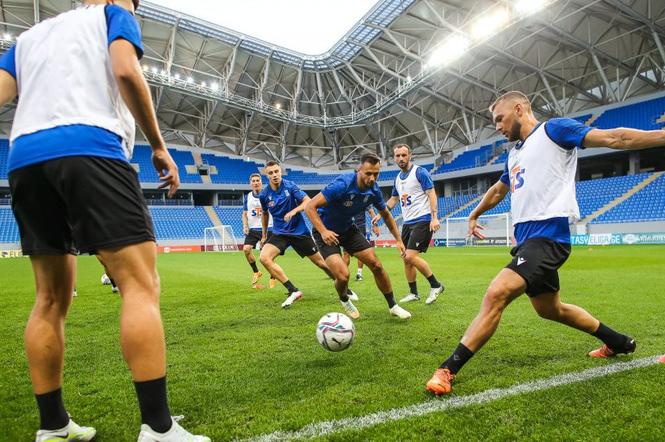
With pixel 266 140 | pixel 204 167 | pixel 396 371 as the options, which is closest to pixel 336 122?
pixel 266 140

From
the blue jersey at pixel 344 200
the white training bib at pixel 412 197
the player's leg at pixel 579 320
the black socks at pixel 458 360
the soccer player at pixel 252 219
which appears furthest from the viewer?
the soccer player at pixel 252 219

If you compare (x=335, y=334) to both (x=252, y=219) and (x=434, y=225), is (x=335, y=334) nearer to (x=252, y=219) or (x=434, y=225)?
(x=434, y=225)

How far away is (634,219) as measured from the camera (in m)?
25.0

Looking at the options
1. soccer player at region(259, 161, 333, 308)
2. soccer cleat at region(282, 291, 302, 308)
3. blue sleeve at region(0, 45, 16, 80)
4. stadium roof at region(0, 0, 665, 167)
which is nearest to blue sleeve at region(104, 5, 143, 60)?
blue sleeve at region(0, 45, 16, 80)

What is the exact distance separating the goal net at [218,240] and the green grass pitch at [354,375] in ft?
108

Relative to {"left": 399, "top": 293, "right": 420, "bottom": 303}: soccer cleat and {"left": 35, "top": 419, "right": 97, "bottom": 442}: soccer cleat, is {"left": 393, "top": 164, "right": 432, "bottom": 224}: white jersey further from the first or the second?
{"left": 35, "top": 419, "right": 97, "bottom": 442}: soccer cleat

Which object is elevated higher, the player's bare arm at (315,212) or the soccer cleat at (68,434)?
the player's bare arm at (315,212)

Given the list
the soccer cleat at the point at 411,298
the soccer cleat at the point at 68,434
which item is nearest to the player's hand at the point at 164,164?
the soccer cleat at the point at 68,434

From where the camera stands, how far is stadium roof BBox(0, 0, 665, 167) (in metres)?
26.0

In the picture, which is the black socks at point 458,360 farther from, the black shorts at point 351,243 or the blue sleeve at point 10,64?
the blue sleeve at point 10,64

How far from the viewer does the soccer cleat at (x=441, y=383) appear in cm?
272

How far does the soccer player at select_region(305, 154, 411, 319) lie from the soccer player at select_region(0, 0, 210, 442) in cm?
Answer: 317

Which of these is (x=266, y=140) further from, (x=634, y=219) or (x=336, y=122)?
(x=634, y=219)

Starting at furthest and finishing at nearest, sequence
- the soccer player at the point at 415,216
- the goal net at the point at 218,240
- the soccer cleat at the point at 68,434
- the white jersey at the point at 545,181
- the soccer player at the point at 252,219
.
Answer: the goal net at the point at 218,240 < the soccer player at the point at 252,219 < the soccer player at the point at 415,216 < the white jersey at the point at 545,181 < the soccer cleat at the point at 68,434
